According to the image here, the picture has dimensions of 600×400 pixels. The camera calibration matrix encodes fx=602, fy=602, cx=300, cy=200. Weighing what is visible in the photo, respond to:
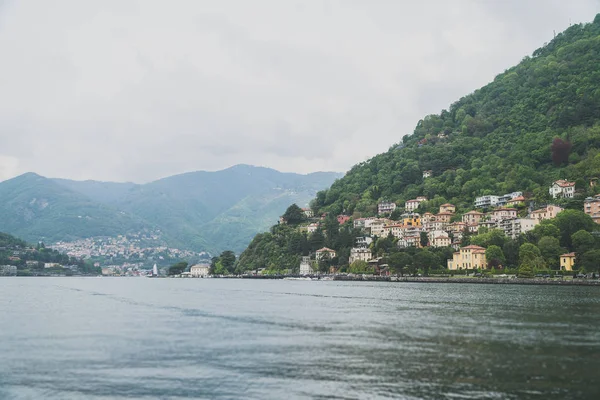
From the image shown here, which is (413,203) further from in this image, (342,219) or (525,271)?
(525,271)

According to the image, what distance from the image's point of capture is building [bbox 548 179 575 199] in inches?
4481

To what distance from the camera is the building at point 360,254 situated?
129875mm

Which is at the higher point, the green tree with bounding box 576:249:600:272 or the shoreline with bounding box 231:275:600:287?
the green tree with bounding box 576:249:600:272

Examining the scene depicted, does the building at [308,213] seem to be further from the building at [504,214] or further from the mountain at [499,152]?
the building at [504,214]

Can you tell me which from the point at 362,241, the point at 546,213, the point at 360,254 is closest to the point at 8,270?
the point at 362,241

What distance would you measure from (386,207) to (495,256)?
60448 millimetres

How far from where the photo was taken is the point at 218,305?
170 feet

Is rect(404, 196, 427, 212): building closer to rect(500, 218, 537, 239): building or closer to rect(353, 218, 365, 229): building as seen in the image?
rect(353, 218, 365, 229): building

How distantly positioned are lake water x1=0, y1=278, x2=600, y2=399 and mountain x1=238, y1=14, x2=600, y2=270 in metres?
81.3

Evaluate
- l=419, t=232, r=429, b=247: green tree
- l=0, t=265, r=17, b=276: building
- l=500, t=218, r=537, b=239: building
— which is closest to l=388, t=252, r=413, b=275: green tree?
l=419, t=232, r=429, b=247: green tree

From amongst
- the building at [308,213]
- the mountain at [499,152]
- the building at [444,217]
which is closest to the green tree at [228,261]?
the mountain at [499,152]

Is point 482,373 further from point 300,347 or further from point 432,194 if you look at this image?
point 432,194

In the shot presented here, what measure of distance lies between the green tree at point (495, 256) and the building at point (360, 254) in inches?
1388

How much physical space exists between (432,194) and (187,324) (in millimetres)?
121254
